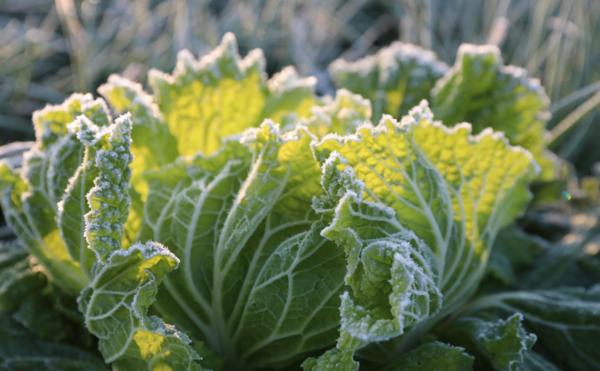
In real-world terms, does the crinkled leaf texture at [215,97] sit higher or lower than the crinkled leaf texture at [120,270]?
higher

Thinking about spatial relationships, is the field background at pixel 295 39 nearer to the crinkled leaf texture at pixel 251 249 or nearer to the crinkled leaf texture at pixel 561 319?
the crinkled leaf texture at pixel 561 319

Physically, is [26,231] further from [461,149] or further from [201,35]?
[201,35]

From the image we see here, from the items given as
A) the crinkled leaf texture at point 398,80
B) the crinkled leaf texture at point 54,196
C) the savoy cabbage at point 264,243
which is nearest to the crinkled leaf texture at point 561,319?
the savoy cabbage at point 264,243

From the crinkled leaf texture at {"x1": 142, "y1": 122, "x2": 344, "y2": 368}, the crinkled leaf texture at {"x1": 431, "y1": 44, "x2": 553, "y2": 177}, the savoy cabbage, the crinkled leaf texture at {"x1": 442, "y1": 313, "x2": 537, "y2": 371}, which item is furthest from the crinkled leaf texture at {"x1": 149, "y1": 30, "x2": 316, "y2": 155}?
the crinkled leaf texture at {"x1": 442, "y1": 313, "x2": 537, "y2": 371}

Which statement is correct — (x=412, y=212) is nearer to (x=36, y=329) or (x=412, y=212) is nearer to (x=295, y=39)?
(x=36, y=329)

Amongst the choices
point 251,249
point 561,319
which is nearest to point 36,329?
point 251,249

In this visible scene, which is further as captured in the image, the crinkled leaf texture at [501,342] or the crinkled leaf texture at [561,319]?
the crinkled leaf texture at [561,319]

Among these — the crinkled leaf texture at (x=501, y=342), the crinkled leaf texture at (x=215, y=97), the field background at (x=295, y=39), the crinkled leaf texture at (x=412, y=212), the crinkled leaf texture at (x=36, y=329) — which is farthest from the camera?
the field background at (x=295, y=39)

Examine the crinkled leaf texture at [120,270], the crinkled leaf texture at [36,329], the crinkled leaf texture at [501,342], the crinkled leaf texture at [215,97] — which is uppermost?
the crinkled leaf texture at [215,97]
